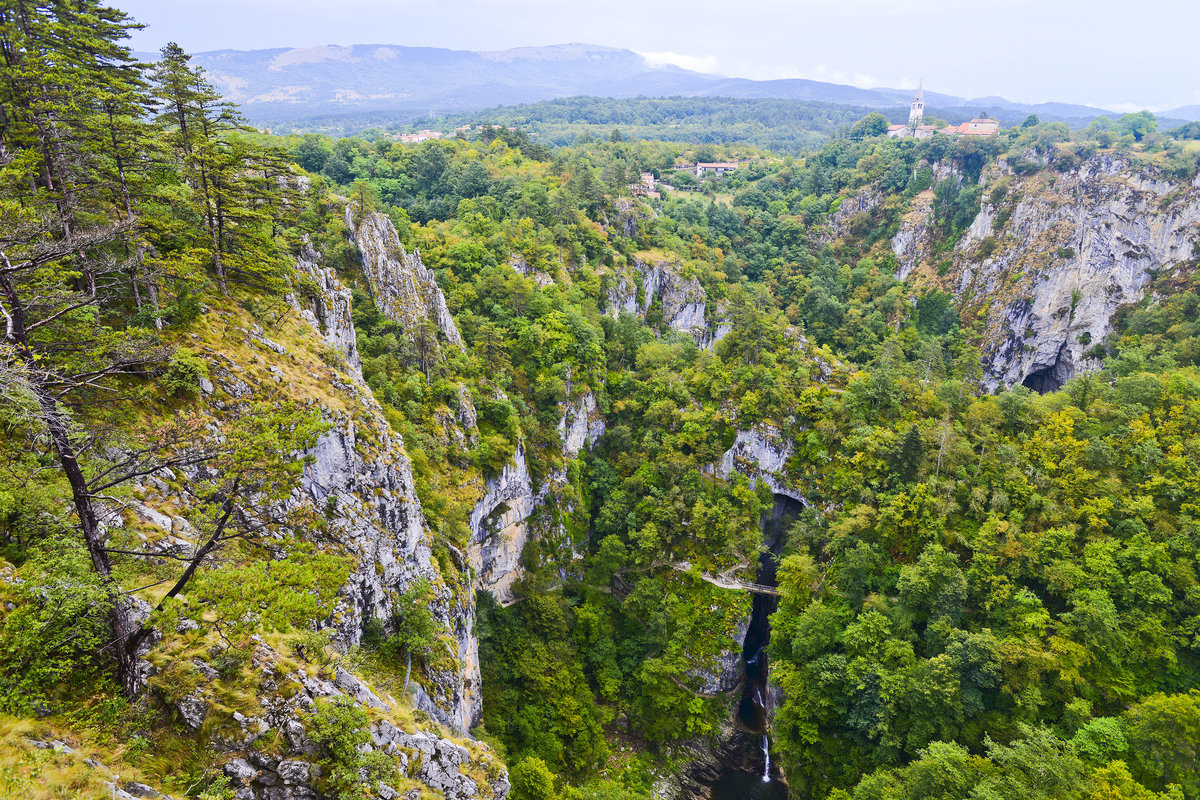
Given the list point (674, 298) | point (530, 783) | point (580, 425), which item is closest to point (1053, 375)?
point (674, 298)

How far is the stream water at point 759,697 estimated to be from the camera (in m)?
33.9

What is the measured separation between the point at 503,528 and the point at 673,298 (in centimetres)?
3862

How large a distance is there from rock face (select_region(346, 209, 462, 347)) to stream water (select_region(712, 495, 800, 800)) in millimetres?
31267

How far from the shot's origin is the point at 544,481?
40.7 metres

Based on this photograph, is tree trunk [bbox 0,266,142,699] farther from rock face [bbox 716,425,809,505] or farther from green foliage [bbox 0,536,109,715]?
rock face [bbox 716,425,809,505]

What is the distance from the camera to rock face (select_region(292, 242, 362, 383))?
24.6 m

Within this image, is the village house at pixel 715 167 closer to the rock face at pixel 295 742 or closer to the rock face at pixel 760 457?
the rock face at pixel 760 457

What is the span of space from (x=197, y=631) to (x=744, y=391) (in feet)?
138

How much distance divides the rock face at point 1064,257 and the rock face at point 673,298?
109 feet

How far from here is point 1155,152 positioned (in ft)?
208

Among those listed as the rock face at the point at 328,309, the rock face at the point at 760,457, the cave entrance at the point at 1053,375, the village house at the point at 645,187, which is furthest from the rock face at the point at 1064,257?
the rock face at the point at 328,309

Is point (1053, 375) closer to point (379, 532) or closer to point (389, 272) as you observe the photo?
point (389, 272)

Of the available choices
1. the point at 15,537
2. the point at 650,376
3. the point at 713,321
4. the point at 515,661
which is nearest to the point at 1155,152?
the point at 713,321

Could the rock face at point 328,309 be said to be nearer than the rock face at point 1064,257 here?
Yes
